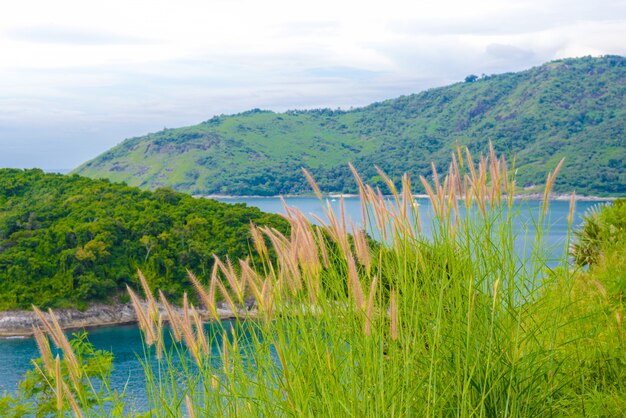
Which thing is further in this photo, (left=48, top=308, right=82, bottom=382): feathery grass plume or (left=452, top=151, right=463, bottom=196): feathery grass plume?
(left=452, top=151, right=463, bottom=196): feathery grass plume

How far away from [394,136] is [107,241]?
88.6m

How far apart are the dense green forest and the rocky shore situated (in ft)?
2.61

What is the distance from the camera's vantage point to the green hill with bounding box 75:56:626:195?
113188 millimetres

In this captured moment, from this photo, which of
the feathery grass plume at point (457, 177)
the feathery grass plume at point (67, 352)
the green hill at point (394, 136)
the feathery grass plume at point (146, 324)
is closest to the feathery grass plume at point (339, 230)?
the feathery grass plume at point (457, 177)

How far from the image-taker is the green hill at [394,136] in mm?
113188

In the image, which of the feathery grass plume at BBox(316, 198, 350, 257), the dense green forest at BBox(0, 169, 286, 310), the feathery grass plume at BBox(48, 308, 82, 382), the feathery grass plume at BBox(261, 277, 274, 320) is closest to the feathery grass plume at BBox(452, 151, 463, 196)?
the feathery grass plume at BBox(316, 198, 350, 257)

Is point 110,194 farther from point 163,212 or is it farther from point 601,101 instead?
point 601,101

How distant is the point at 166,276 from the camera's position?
6284 centimetres

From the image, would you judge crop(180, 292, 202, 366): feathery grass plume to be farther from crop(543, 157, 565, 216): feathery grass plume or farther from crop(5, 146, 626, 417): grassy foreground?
crop(543, 157, 565, 216): feathery grass plume

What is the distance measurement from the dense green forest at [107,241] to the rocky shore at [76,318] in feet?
2.61

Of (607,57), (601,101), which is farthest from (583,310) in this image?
(607,57)

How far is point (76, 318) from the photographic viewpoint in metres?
58.0

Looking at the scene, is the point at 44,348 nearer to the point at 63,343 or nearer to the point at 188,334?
the point at 63,343

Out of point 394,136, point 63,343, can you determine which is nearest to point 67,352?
point 63,343
